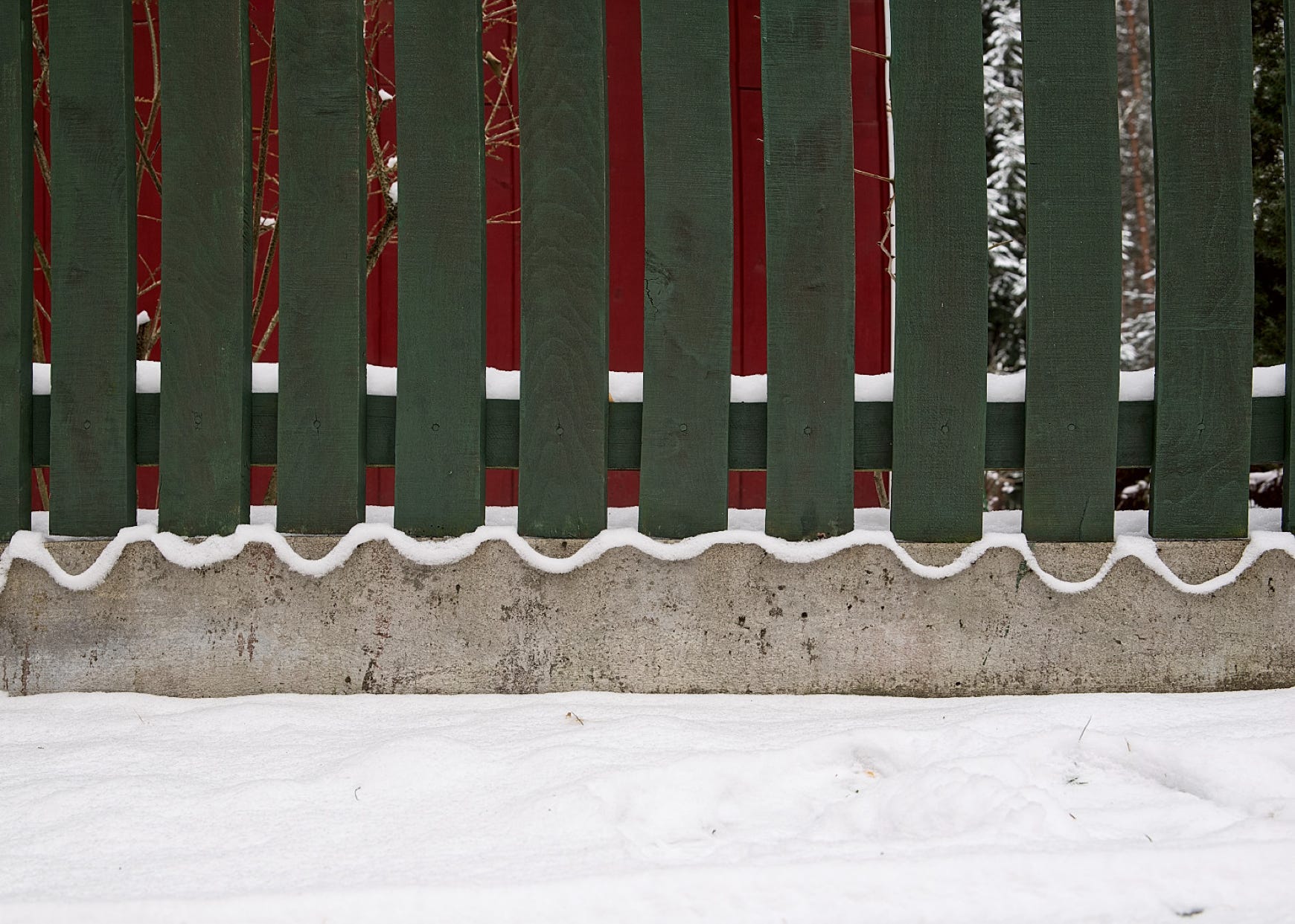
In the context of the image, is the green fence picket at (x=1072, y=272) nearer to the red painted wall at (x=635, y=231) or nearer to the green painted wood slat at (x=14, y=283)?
the red painted wall at (x=635, y=231)

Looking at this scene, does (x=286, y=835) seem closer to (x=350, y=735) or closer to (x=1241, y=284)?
(x=350, y=735)

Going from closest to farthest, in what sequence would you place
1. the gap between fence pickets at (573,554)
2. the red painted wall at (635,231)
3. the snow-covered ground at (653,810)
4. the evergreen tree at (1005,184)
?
the snow-covered ground at (653,810) < the gap between fence pickets at (573,554) < the red painted wall at (635,231) < the evergreen tree at (1005,184)

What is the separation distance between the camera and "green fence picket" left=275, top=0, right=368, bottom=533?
1.76 m

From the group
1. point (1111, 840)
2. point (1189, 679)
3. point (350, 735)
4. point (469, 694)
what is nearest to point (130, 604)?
point (350, 735)

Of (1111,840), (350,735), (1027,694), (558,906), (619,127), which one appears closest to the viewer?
(558,906)

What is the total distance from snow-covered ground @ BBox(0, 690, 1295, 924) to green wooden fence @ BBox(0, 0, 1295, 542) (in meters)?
0.39

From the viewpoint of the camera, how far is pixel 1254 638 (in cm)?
174

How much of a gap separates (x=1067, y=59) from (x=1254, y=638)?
3.98ft

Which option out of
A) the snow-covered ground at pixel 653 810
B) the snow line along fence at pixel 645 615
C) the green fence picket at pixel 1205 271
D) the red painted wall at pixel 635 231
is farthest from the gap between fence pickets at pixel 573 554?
the red painted wall at pixel 635 231

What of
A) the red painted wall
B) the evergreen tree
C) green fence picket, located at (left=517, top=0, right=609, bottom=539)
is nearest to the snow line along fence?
green fence picket, located at (left=517, top=0, right=609, bottom=539)

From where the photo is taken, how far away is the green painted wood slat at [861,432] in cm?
178

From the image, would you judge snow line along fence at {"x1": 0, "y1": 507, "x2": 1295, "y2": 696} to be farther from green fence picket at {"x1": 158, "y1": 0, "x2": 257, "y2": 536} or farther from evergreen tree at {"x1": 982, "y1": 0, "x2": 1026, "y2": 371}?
evergreen tree at {"x1": 982, "y1": 0, "x2": 1026, "y2": 371}

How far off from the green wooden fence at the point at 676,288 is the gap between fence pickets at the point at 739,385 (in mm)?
28

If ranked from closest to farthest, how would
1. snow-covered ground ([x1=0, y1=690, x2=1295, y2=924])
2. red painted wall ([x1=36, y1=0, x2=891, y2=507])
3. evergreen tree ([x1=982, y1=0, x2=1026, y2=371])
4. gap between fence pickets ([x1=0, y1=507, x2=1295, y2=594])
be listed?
1. snow-covered ground ([x1=0, y1=690, x2=1295, y2=924])
2. gap between fence pickets ([x1=0, y1=507, x2=1295, y2=594])
3. red painted wall ([x1=36, y1=0, x2=891, y2=507])
4. evergreen tree ([x1=982, y1=0, x2=1026, y2=371])
